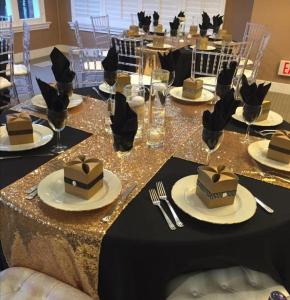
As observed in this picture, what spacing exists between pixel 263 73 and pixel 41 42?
12.7ft

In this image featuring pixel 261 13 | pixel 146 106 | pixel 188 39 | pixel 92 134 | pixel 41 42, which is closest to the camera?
pixel 92 134

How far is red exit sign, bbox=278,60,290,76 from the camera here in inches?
178

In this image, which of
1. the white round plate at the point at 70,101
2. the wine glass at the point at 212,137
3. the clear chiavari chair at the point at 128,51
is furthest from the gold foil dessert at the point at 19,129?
the clear chiavari chair at the point at 128,51

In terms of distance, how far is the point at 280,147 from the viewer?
4.20 feet

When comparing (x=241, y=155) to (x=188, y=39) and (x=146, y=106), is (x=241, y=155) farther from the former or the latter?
(x=188, y=39)

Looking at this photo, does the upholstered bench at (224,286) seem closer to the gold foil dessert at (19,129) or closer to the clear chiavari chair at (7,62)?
the gold foil dessert at (19,129)

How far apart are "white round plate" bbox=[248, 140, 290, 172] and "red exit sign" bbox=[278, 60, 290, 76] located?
3555 mm

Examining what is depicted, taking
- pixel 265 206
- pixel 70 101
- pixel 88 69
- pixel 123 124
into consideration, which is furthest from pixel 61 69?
pixel 88 69

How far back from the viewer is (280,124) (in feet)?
5.38

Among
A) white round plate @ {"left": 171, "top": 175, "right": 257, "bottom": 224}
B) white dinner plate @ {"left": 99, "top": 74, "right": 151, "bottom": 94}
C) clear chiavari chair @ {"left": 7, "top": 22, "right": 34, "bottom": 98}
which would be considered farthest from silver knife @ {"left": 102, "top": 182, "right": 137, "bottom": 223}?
clear chiavari chair @ {"left": 7, "top": 22, "right": 34, "bottom": 98}

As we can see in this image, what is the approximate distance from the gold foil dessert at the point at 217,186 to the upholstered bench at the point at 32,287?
48 cm

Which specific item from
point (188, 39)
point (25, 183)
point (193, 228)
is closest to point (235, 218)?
point (193, 228)

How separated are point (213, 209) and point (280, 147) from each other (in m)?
0.45

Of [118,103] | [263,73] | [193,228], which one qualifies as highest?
[118,103]
